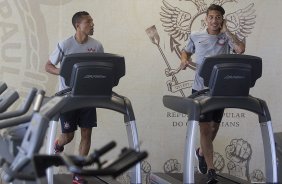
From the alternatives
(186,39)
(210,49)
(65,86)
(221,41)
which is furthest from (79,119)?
(186,39)

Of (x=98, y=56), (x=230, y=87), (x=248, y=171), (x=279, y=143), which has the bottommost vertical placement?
(x=248, y=171)

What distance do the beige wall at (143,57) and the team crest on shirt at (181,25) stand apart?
0.05 ft

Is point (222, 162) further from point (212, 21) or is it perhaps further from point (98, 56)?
point (98, 56)

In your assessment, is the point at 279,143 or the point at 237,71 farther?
the point at 279,143

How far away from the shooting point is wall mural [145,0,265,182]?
18.5ft

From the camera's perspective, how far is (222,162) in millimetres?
5832

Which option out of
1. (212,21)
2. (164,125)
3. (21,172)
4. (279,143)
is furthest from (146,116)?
(21,172)

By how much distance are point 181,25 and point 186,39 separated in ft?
0.55

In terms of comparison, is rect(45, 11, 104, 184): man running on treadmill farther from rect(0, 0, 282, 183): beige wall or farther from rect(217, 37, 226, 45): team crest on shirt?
rect(217, 37, 226, 45): team crest on shirt

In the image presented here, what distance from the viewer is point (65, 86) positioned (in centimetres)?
459

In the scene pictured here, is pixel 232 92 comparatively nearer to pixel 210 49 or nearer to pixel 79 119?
pixel 210 49

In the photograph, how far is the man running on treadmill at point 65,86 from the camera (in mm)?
4594

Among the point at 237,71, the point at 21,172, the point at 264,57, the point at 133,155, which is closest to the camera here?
the point at 133,155

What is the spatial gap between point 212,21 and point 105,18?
1329 mm
